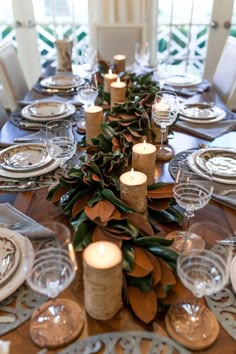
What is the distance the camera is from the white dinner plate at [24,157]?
3.88ft

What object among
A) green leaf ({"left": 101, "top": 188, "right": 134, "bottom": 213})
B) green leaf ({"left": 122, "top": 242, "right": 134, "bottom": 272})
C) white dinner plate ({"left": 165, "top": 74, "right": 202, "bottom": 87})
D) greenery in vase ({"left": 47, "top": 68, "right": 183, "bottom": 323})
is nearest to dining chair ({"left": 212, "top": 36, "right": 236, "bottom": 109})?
white dinner plate ({"left": 165, "top": 74, "right": 202, "bottom": 87})

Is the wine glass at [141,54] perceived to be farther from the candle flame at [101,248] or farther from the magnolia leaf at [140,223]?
the candle flame at [101,248]

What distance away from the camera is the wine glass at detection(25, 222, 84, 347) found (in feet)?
2.10

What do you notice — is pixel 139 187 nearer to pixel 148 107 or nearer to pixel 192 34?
pixel 148 107

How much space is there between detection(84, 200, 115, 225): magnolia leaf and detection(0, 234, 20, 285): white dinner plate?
0.18 meters

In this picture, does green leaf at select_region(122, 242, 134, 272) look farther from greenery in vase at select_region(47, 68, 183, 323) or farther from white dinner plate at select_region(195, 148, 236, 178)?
white dinner plate at select_region(195, 148, 236, 178)

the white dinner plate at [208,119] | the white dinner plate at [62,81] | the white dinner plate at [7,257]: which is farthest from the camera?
the white dinner plate at [62,81]

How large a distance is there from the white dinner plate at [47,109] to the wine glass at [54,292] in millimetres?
991

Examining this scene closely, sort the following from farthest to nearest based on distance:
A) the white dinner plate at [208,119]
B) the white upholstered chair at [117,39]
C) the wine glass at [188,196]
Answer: the white upholstered chair at [117,39], the white dinner plate at [208,119], the wine glass at [188,196]

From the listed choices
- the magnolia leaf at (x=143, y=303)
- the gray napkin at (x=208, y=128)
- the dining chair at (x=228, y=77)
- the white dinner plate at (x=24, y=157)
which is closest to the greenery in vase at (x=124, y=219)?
the magnolia leaf at (x=143, y=303)

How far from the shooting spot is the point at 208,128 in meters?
1.48

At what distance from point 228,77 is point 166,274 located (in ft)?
5.45

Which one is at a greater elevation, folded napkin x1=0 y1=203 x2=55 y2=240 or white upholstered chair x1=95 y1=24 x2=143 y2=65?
white upholstered chair x1=95 y1=24 x2=143 y2=65

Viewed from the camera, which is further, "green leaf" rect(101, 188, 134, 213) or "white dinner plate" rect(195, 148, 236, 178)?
"white dinner plate" rect(195, 148, 236, 178)
